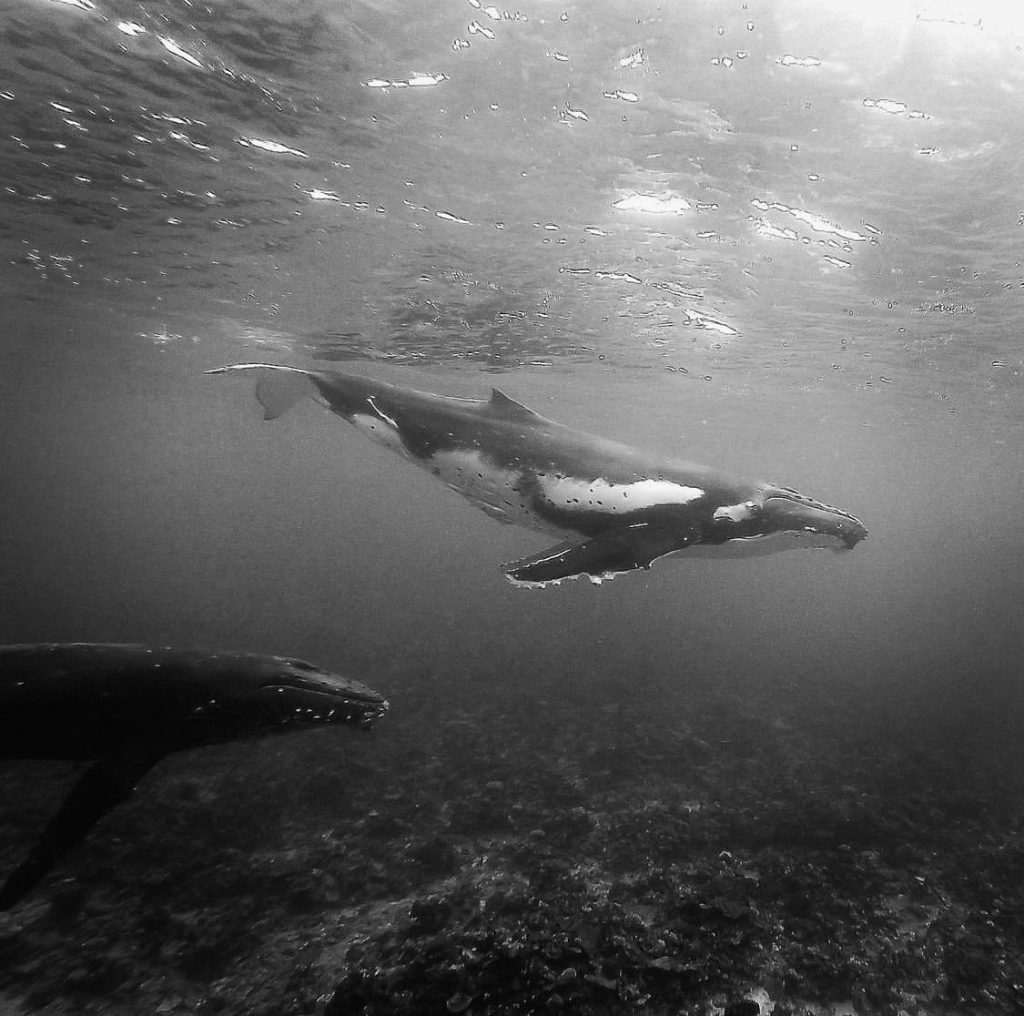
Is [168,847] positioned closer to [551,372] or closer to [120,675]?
[120,675]

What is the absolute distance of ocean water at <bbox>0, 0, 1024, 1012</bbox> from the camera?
7.24m

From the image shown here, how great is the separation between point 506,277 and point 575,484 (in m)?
10.9

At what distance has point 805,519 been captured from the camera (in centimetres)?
573

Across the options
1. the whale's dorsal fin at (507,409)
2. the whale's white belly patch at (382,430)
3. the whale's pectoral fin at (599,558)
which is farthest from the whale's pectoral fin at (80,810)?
the whale's dorsal fin at (507,409)

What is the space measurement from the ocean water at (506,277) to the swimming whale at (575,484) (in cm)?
140

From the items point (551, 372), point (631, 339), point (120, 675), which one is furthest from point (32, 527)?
point (120, 675)

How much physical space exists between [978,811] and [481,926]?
31.1 feet

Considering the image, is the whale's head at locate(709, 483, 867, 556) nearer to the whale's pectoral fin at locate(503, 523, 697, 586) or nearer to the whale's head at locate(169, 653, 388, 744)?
the whale's pectoral fin at locate(503, 523, 697, 586)

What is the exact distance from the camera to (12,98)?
9359 millimetres

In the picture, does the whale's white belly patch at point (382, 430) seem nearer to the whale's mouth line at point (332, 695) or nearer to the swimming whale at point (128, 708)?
the swimming whale at point (128, 708)

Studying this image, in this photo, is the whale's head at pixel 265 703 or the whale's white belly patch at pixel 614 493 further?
the whale's white belly patch at pixel 614 493

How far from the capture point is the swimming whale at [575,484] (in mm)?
5617

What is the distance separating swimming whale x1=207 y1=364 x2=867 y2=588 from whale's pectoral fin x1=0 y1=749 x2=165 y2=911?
3406 mm

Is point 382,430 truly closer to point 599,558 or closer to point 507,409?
point 507,409
